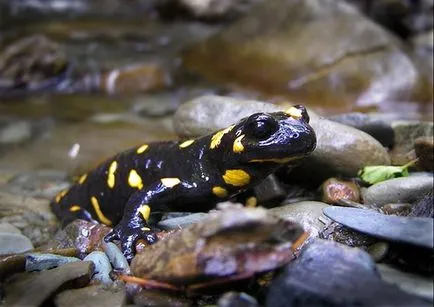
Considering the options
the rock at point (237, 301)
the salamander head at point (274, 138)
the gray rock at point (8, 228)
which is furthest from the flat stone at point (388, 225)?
the gray rock at point (8, 228)

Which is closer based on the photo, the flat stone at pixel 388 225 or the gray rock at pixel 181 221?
the flat stone at pixel 388 225

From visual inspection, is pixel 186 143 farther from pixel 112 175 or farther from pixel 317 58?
pixel 317 58

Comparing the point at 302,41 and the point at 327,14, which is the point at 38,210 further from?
the point at 327,14

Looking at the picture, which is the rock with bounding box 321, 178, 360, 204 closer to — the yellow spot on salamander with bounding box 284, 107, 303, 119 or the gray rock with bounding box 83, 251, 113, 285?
the yellow spot on salamander with bounding box 284, 107, 303, 119

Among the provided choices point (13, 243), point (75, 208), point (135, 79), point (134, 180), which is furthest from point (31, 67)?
point (13, 243)

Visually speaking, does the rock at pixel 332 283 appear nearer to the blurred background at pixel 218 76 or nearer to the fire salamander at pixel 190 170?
the fire salamander at pixel 190 170

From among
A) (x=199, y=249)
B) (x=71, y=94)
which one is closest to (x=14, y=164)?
(x=71, y=94)

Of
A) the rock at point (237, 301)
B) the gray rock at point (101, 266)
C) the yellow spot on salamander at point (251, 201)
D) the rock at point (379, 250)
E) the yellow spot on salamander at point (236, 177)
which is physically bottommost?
the yellow spot on salamander at point (251, 201)

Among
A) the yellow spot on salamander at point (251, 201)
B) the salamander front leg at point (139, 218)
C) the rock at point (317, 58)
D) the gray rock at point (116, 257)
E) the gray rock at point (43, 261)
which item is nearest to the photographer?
the gray rock at point (43, 261)
